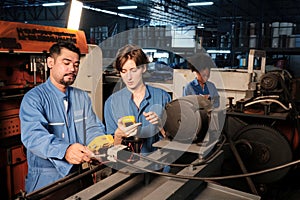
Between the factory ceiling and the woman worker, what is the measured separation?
241 inches

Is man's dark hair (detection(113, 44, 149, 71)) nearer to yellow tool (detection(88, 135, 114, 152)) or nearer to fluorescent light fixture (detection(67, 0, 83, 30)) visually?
yellow tool (detection(88, 135, 114, 152))

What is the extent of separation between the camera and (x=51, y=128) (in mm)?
1221

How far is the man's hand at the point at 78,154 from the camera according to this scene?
921mm

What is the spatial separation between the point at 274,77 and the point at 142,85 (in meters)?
0.97

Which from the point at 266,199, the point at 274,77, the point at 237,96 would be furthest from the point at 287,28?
the point at 266,199

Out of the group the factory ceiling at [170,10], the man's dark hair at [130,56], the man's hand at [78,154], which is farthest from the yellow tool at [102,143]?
the factory ceiling at [170,10]

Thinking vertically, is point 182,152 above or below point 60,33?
below

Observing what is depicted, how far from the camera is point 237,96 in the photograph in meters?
2.34

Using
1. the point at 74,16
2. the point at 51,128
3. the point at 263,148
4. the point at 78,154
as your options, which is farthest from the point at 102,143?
the point at 74,16

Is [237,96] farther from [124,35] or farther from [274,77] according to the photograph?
[124,35]

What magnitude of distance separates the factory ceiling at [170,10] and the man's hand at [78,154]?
6.60 metres

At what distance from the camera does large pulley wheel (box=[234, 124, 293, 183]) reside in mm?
1416

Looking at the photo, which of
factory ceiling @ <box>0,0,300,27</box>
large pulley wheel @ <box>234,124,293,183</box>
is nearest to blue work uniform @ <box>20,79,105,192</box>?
large pulley wheel @ <box>234,124,293,183</box>

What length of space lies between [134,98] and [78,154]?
1.57ft
